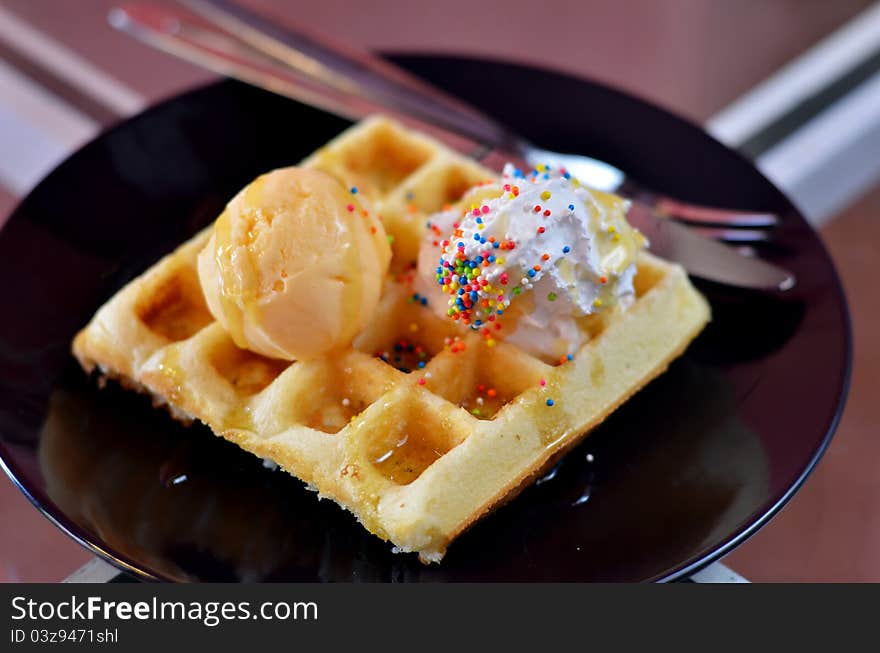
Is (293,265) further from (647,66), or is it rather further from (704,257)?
(647,66)

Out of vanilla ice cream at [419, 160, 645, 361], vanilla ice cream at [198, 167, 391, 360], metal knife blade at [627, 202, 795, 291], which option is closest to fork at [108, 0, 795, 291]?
metal knife blade at [627, 202, 795, 291]

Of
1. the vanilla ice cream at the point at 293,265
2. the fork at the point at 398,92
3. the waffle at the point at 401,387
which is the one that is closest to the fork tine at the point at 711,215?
the fork at the point at 398,92

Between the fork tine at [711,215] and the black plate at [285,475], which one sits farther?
the fork tine at [711,215]

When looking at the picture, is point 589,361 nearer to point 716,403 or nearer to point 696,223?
point 716,403

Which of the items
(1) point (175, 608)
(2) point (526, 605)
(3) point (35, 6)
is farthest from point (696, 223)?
(3) point (35, 6)

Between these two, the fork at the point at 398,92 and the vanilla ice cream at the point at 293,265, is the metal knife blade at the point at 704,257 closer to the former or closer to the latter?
the fork at the point at 398,92

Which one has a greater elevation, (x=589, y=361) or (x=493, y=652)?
(x=589, y=361)
